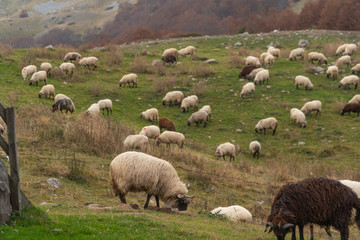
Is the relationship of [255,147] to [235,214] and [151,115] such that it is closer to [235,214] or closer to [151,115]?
[151,115]

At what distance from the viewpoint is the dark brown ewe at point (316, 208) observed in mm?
8406

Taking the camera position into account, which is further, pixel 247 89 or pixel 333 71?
pixel 333 71

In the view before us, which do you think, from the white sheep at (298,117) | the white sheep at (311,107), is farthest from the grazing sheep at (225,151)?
the white sheep at (311,107)

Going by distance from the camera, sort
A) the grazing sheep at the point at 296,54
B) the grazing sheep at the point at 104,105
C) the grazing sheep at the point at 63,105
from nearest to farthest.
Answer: the grazing sheep at the point at 63,105, the grazing sheep at the point at 104,105, the grazing sheep at the point at 296,54

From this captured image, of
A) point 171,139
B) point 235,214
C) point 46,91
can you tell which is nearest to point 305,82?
point 171,139

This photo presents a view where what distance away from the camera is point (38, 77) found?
2583cm

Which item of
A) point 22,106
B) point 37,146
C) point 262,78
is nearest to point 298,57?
point 262,78

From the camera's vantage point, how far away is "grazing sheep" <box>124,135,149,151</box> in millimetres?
17141

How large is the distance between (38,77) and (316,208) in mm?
21216

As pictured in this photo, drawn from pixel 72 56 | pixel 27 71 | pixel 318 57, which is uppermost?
pixel 72 56

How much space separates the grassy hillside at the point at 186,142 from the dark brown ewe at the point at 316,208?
0.97 meters

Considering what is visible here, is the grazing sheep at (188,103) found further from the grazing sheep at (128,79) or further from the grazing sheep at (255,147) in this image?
the grazing sheep at (255,147)

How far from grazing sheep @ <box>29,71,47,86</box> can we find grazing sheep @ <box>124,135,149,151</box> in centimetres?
1099

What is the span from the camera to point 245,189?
51.6ft
